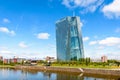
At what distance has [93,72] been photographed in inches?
3681

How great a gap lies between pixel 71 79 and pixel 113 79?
39.1 ft

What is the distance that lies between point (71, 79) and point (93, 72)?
85.3ft

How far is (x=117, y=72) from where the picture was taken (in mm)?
80500

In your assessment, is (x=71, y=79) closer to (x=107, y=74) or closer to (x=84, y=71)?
(x=107, y=74)

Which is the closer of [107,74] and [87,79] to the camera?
[87,79]

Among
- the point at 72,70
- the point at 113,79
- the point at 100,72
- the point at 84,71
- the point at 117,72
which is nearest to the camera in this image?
the point at 113,79

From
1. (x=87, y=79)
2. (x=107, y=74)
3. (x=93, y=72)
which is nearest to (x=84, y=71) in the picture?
(x=93, y=72)

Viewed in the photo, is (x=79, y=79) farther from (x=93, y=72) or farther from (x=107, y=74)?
(x=93, y=72)

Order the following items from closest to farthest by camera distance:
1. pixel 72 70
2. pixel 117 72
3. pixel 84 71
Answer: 1. pixel 117 72
2. pixel 84 71
3. pixel 72 70

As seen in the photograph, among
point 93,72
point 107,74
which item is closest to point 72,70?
point 93,72

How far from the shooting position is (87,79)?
7081 centimetres

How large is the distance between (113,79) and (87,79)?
7.46 metres

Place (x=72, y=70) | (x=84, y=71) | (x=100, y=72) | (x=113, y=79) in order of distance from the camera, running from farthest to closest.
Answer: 1. (x=72, y=70)
2. (x=84, y=71)
3. (x=100, y=72)
4. (x=113, y=79)

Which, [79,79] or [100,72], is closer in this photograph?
[79,79]
